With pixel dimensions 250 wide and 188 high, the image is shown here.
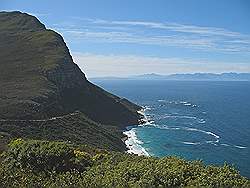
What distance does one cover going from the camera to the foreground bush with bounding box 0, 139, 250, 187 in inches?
869

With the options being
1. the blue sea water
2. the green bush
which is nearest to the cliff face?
the blue sea water

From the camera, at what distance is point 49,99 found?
93000mm

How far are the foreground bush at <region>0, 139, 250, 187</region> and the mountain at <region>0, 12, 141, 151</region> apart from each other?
27919 mm

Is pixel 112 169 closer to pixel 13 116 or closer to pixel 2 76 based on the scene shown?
pixel 13 116

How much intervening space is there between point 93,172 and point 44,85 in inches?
2955

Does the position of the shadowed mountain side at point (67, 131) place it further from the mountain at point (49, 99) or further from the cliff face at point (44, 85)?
the cliff face at point (44, 85)

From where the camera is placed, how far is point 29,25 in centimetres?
16788

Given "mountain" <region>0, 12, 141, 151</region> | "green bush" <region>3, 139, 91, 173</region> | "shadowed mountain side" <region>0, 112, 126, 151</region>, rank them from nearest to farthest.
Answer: "green bush" <region>3, 139, 91, 173</region> < "shadowed mountain side" <region>0, 112, 126, 151</region> < "mountain" <region>0, 12, 141, 151</region>

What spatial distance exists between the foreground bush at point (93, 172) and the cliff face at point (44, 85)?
161ft

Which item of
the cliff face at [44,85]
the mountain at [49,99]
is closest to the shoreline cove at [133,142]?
the mountain at [49,99]

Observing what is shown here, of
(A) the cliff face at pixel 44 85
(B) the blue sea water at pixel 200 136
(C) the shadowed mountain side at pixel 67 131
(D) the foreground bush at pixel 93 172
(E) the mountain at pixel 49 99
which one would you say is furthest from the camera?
(A) the cliff face at pixel 44 85

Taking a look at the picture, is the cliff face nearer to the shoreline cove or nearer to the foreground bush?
the shoreline cove

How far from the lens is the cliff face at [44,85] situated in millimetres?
86312

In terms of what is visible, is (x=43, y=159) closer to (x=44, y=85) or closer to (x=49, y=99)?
(x=49, y=99)
